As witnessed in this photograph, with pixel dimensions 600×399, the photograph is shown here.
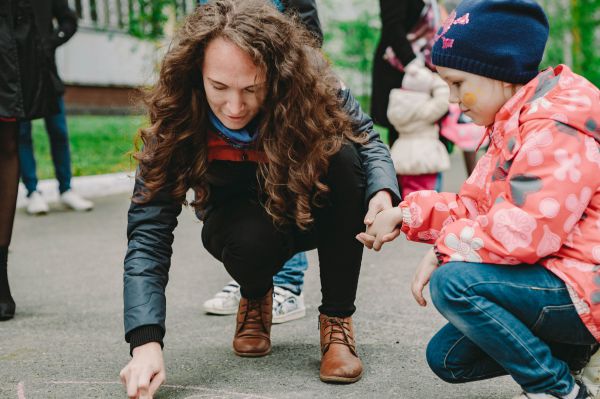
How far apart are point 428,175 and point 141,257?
3.01 meters

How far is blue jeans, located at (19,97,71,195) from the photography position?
5.18 metres

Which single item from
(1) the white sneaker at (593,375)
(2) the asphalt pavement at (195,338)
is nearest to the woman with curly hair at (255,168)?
(2) the asphalt pavement at (195,338)

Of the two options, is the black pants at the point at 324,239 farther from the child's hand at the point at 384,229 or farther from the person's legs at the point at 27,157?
the person's legs at the point at 27,157

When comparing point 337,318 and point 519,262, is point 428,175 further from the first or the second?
point 519,262

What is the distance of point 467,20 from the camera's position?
1.86m

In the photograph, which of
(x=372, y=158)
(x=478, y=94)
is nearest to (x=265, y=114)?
(x=372, y=158)

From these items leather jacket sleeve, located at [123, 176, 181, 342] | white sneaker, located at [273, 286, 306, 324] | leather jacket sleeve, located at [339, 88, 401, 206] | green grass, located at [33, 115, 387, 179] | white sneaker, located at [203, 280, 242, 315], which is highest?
leather jacket sleeve, located at [339, 88, 401, 206]

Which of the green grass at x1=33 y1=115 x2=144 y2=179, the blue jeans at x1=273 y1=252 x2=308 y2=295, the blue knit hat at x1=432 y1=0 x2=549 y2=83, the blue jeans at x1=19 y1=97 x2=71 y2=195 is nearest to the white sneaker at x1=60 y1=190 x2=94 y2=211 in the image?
the blue jeans at x1=19 y1=97 x2=71 y2=195

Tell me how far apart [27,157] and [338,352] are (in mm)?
3549

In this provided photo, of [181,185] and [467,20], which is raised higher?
[467,20]

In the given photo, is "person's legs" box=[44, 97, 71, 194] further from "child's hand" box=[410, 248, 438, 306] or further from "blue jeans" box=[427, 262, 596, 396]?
"blue jeans" box=[427, 262, 596, 396]

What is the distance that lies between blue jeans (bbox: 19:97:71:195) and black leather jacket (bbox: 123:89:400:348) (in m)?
3.25

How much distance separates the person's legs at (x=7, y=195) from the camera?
116 inches

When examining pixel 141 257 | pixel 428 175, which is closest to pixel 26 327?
pixel 141 257
